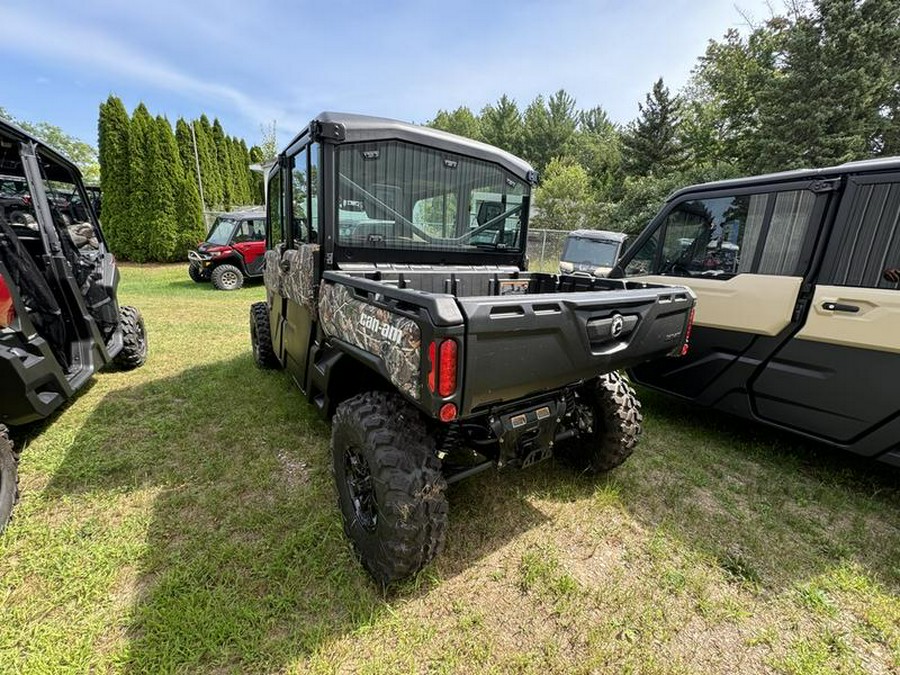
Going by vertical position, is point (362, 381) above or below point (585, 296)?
below

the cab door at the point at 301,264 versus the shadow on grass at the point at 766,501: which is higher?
the cab door at the point at 301,264

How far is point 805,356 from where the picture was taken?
284 centimetres

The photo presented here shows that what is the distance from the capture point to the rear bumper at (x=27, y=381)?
7.67ft

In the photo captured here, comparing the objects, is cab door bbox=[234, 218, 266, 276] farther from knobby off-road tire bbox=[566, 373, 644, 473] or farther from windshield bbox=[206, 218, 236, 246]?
knobby off-road tire bbox=[566, 373, 644, 473]

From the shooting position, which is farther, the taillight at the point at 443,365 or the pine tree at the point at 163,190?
the pine tree at the point at 163,190

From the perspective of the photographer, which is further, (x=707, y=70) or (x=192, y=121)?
(x=707, y=70)

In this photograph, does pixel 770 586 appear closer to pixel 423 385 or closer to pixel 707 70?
pixel 423 385

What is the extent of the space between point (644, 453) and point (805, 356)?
1302mm

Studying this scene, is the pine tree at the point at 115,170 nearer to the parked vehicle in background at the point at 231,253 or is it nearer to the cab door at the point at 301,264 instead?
the parked vehicle in background at the point at 231,253

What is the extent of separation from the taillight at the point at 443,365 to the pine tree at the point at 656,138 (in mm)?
27664

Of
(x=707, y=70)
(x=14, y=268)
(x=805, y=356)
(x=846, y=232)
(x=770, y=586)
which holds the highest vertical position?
(x=707, y=70)

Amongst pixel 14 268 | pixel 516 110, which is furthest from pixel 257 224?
pixel 516 110

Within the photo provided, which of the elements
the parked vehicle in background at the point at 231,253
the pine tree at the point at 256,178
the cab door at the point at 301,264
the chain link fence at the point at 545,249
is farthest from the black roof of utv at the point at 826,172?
the pine tree at the point at 256,178

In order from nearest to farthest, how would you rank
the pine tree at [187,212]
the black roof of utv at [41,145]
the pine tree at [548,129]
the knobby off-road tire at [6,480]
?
1. the knobby off-road tire at [6,480]
2. the black roof of utv at [41,145]
3. the pine tree at [187,212]
4. the pine tree at [548,129]
